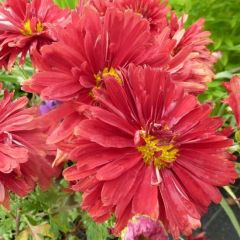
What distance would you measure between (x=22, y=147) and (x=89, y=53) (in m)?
0.13

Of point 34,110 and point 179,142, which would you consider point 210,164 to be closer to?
point 179,142

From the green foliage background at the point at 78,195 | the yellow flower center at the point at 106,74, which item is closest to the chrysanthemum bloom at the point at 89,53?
the yellow flower center at the point at 106,74

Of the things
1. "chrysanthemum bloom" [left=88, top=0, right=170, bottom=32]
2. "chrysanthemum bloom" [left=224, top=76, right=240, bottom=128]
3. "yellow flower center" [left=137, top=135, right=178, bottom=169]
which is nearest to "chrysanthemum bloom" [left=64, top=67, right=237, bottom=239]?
"yellow flower center" [left=137, top=135, right=178, bottom=169]

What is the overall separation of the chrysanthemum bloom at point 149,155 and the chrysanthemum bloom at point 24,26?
0.16 metres

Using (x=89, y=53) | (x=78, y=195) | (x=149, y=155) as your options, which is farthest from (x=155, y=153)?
(x=78, y=195)

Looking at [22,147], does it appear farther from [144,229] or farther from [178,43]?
[178,43]

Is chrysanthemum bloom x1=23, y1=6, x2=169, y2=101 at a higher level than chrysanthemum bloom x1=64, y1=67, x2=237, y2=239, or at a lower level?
higher

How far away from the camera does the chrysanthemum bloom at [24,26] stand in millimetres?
604

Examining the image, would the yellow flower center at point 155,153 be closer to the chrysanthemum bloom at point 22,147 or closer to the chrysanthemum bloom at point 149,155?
the chrysanthemum bloom at point 149,155

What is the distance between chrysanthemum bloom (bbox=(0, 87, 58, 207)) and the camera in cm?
52

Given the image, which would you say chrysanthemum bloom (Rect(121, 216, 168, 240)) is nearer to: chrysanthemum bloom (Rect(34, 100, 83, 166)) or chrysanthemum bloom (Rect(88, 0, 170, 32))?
chrysanthemum bloom (Rect(34, 100, 83, 166))

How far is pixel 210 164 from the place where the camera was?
481 millimetres

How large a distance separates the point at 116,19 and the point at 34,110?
0.50 feet

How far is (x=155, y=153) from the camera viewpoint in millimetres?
498
